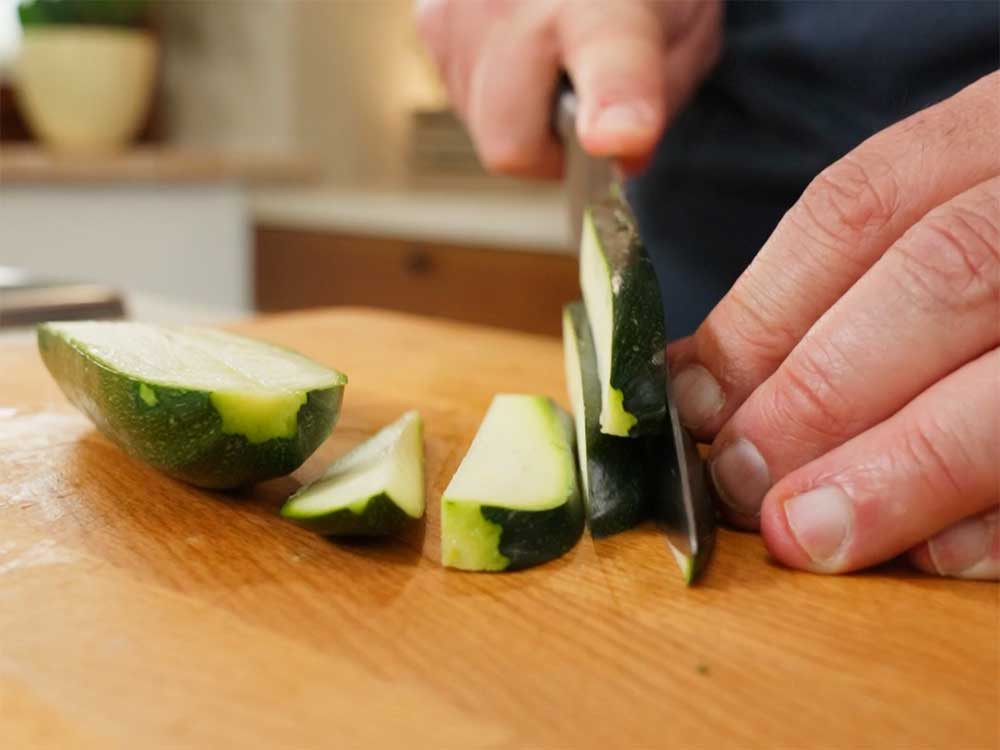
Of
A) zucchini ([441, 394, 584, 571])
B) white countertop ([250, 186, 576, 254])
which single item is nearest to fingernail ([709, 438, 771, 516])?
zucchini ([441, 394, 584, 571])

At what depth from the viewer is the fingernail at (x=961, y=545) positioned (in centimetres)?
82

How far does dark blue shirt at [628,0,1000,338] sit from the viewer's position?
1.42 m

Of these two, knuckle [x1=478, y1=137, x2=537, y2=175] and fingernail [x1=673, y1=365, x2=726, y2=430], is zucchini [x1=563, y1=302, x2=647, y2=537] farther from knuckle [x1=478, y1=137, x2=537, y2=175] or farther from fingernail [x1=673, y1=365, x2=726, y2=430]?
knuckle [x1=478, y1=137, x2=537, y2=175]

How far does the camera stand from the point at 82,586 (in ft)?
2.59

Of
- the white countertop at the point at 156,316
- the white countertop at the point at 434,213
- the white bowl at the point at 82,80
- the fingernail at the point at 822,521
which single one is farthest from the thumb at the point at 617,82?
the white bowl at the point at 82,80

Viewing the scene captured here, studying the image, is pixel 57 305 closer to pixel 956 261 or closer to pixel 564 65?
pixel 564 65

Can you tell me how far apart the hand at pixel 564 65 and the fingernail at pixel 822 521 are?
0.59 metres

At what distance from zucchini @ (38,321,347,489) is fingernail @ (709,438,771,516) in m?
0.34

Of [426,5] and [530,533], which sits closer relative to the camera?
[530,533]

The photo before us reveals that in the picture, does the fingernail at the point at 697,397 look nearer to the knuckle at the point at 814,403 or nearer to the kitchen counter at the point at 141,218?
the knuckle at the point at 814,403

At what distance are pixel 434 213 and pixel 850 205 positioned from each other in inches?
101

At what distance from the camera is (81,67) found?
379cm

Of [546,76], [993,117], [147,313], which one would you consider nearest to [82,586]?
[993,117]

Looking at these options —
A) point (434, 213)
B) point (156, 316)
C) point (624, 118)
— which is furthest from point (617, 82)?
point (434, 213)
